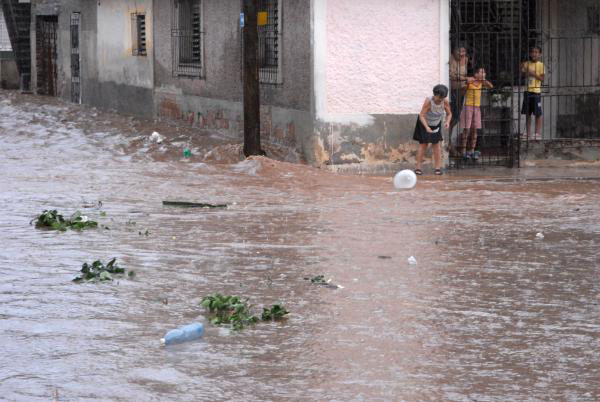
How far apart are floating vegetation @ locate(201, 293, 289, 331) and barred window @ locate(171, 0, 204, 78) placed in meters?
13.9

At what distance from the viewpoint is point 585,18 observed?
17828mm

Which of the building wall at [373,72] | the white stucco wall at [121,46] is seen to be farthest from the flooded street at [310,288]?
the white stucco wall at [121,46]

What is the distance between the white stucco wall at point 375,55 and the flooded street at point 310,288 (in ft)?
4.24

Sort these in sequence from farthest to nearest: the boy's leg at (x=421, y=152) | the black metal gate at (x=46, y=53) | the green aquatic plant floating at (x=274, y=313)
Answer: the black metal gate at (x=46, y=53)
the boy's leg at (x=421, y=152)
the green aquatic plant floating at (x=274, y=313)

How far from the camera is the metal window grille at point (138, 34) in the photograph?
2416 cm

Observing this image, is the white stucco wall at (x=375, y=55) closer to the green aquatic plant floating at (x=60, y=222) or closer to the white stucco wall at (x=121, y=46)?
the green aquatic plant floating at (x=60, y=222)

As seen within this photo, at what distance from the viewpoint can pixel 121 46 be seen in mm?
25375

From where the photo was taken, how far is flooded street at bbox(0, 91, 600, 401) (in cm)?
587

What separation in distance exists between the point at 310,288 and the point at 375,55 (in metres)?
7.97

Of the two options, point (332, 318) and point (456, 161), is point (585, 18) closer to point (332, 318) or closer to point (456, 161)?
point (456, 161)

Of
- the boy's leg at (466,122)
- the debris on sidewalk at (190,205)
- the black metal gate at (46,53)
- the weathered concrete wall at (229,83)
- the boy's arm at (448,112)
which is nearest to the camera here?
the debris on sidewalk at (190,205)

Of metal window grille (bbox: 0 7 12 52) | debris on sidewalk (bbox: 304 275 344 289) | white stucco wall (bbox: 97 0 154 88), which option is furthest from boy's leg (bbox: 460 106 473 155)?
metal window grille (bbox: 0 7 12 52)

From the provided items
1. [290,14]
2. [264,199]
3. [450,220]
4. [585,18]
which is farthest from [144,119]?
[450,220]

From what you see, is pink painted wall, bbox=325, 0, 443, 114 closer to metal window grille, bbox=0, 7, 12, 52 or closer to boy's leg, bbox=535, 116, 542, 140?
boy's leg, bbox=535, 116, 542, 140
